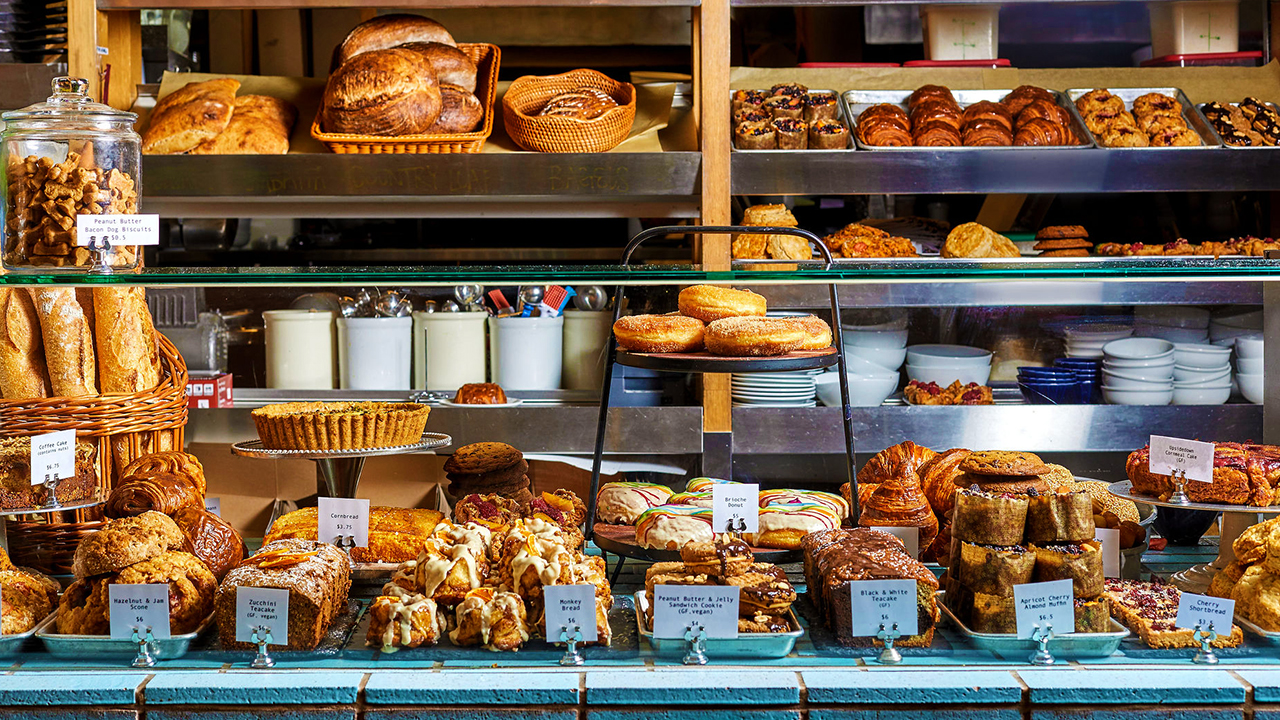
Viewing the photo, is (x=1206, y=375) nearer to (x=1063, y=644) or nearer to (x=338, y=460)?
(x=1063, y=644)

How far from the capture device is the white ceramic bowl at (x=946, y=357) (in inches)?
135

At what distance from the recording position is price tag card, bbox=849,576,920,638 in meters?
1.48

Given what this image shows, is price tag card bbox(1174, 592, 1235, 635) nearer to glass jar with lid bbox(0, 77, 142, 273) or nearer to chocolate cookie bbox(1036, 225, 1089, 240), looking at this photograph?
glass jar with lid bbox(0, 77, 142, 273)

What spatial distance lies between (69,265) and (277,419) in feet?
1.76

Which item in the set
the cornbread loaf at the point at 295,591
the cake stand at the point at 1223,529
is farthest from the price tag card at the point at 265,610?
the cake stand at the point at 1223,529

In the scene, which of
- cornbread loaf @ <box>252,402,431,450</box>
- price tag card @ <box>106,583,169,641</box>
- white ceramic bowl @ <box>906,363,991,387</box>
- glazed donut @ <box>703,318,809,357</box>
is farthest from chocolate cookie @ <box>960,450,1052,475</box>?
white ceramic bowl @ <box>906,363,991,387</box>

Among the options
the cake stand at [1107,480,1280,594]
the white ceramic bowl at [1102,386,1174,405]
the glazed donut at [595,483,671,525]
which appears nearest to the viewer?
the cake stand at [1107,480,1280,594]

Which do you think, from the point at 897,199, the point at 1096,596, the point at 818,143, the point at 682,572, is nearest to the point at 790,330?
the point at 682,572

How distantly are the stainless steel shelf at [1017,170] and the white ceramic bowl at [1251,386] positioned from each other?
639mm

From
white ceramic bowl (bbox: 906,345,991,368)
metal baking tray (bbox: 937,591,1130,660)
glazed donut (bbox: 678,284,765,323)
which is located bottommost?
metal baking tray (bbox: 937,591,1130,660)

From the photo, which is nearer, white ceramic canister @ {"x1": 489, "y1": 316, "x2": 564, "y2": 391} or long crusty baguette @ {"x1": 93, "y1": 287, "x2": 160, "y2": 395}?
long crusty baguette @ {"x1": 93, "y1": 287, "x2": 160, "y2": 395}

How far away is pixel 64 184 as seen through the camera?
170cm

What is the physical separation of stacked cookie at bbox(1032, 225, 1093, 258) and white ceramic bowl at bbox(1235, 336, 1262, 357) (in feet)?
1.82

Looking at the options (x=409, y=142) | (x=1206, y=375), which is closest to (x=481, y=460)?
(x=409, y=142)
